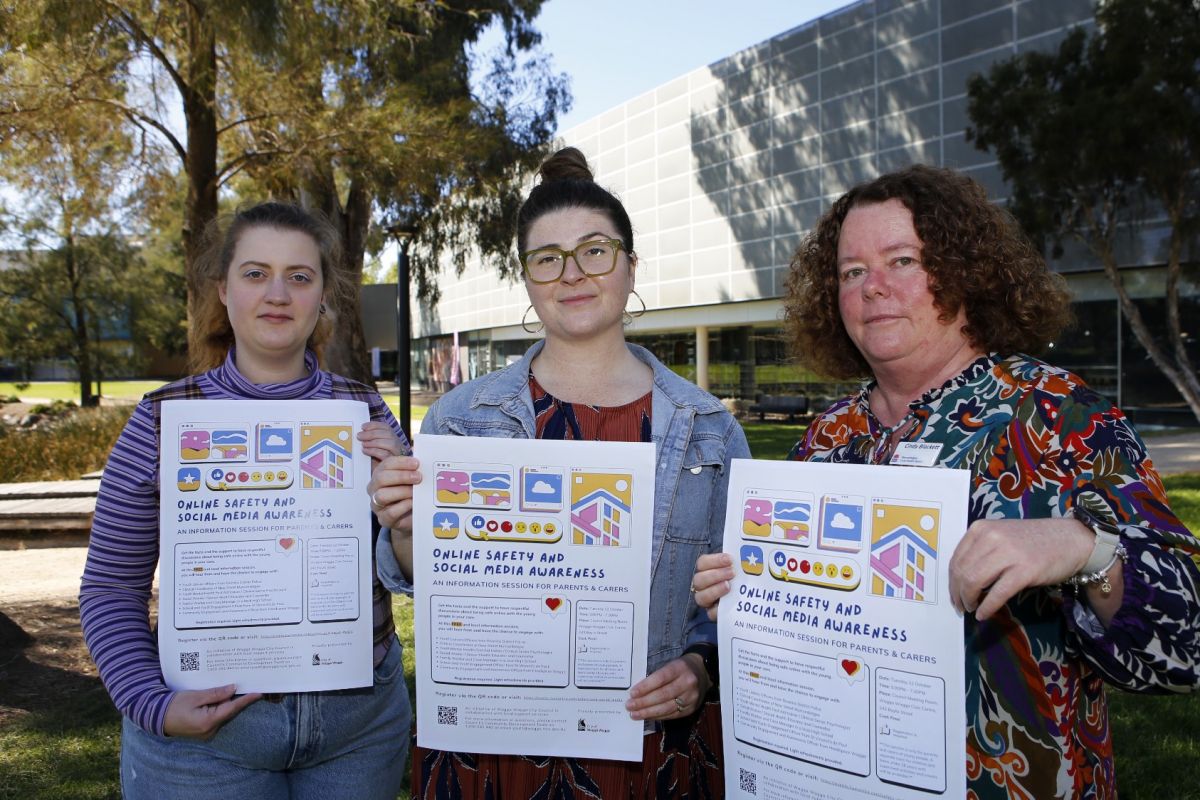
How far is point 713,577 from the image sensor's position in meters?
2.03

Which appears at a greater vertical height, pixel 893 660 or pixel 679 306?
pixel 679 306

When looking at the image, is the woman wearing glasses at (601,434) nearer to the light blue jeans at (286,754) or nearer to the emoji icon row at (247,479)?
the light blue jeans at (286,754)

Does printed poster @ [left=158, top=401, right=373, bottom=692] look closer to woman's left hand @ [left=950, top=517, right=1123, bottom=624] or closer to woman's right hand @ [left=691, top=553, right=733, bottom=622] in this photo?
woman's right hand @ [left=691, top=553, right=733, bottom=622]

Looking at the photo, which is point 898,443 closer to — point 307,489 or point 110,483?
point 307,489

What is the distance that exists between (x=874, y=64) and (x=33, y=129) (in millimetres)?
26844

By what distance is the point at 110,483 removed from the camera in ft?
7.34

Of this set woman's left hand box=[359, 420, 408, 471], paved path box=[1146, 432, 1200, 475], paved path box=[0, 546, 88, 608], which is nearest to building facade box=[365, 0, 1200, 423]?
paved path box=[1146, 432, 1200, 475]

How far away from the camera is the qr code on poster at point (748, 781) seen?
198 centimetres

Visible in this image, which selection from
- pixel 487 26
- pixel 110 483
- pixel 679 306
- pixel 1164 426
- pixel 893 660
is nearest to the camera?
pixel 893 660

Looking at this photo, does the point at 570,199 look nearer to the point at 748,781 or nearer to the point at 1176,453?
the point at 748,781

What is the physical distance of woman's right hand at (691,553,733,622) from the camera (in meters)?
2.02

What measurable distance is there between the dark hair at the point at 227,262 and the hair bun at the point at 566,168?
650mm

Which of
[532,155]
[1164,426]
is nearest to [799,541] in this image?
[532,155]

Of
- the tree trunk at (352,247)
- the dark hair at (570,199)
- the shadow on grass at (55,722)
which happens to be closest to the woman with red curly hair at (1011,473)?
the dark hair at (570,199)
